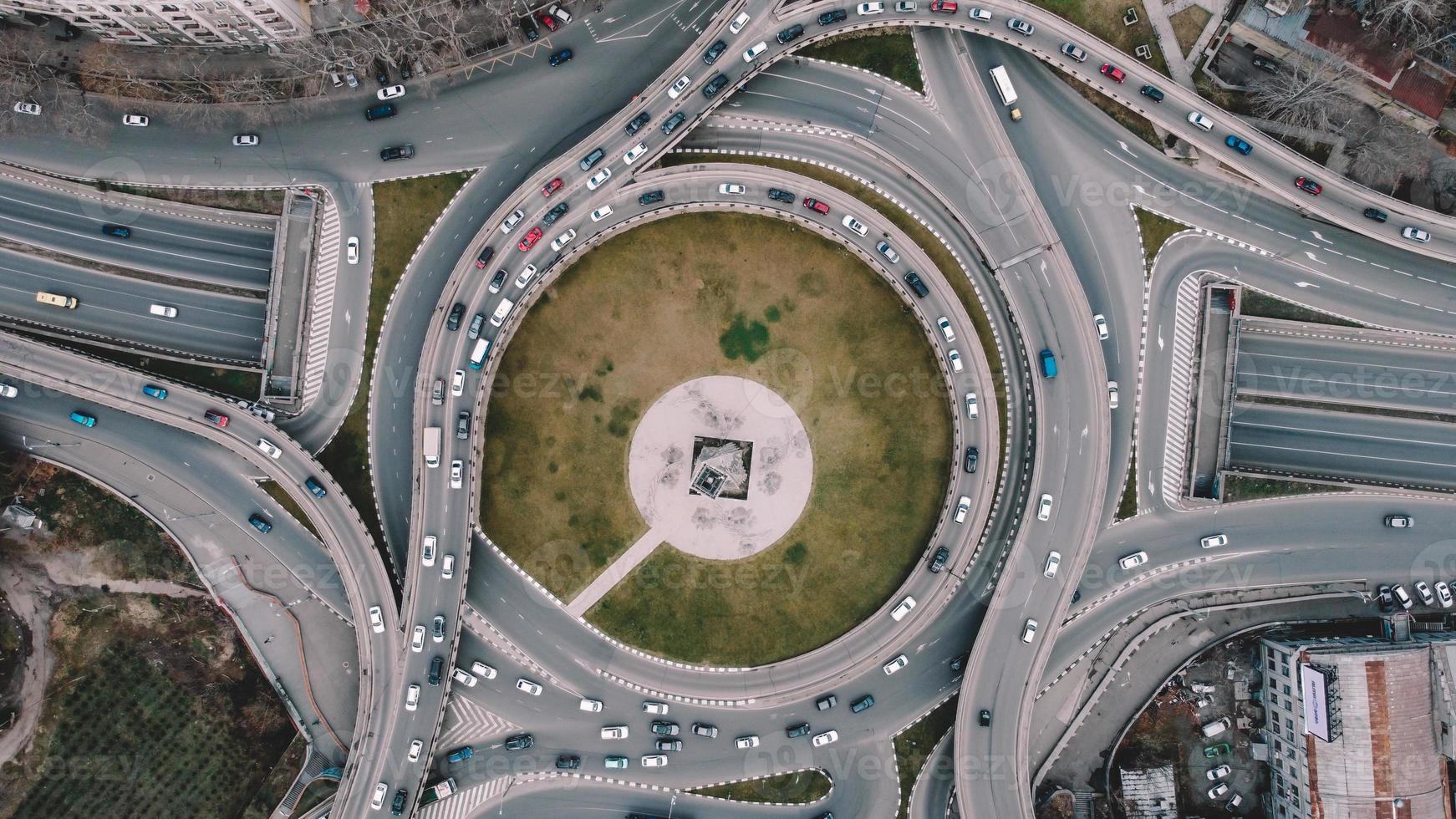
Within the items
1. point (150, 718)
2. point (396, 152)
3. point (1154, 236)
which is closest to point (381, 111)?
point (396, 152)

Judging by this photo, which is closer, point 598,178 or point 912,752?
point 598,178

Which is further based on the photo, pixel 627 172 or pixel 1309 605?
pixel 1309 605

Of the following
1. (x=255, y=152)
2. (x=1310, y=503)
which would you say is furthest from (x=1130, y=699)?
(x=255, y=152)

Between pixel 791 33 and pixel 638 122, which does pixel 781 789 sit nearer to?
pixel 638 122

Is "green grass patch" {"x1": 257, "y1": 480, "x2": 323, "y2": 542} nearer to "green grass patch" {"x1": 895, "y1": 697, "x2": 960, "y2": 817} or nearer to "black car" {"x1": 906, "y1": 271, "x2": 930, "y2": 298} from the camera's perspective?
"green grass patch" {"x1": 895, "y1": 697, "x2": 960, "y2": 817}

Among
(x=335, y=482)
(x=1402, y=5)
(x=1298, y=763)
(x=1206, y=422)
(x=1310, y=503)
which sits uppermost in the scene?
(x=1402, y=5)

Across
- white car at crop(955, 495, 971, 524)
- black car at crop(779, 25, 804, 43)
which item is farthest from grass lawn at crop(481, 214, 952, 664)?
black car at crop(779, 25, 804, 43)

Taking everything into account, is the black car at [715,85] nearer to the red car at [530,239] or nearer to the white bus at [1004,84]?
the red car at [530,239]

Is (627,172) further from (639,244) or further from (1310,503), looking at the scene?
(1310,503)
